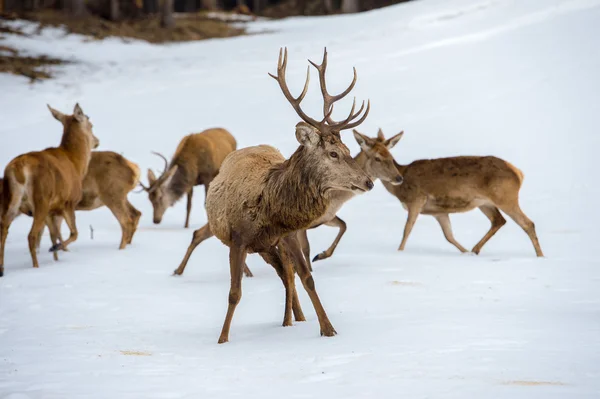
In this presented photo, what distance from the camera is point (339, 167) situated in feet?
23.6

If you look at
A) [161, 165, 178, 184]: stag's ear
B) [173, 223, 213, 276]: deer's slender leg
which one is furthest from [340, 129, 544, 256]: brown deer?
[161, 165, 178, 184]: stag's ear

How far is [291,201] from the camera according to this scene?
7.24 meters

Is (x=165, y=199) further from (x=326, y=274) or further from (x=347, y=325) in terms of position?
(x=347, y=325)

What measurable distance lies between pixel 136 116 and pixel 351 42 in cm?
874

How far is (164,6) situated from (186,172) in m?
17.4

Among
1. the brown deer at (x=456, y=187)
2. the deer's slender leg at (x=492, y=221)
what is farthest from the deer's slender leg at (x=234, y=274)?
the deer's slender leg at (x=492, y=221)

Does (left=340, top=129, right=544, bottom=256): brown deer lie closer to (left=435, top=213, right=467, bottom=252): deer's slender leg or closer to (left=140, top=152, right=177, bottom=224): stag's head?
(left=435, top=213, right=467, bottom=252): deer's slender leg

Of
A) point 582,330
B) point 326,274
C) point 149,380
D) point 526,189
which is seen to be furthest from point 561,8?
point 149,380

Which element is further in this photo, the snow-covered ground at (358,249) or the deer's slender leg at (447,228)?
the deer's slender leg at (447,228)

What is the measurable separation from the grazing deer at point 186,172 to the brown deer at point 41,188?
2764mm

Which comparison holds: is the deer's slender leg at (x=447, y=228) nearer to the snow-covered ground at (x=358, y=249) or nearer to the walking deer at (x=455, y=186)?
the walking deer at (x=455, y=186)

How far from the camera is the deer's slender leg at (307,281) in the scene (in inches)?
286

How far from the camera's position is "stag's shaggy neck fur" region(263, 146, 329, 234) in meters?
7.20

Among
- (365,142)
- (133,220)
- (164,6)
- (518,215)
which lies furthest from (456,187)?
(164,6)
